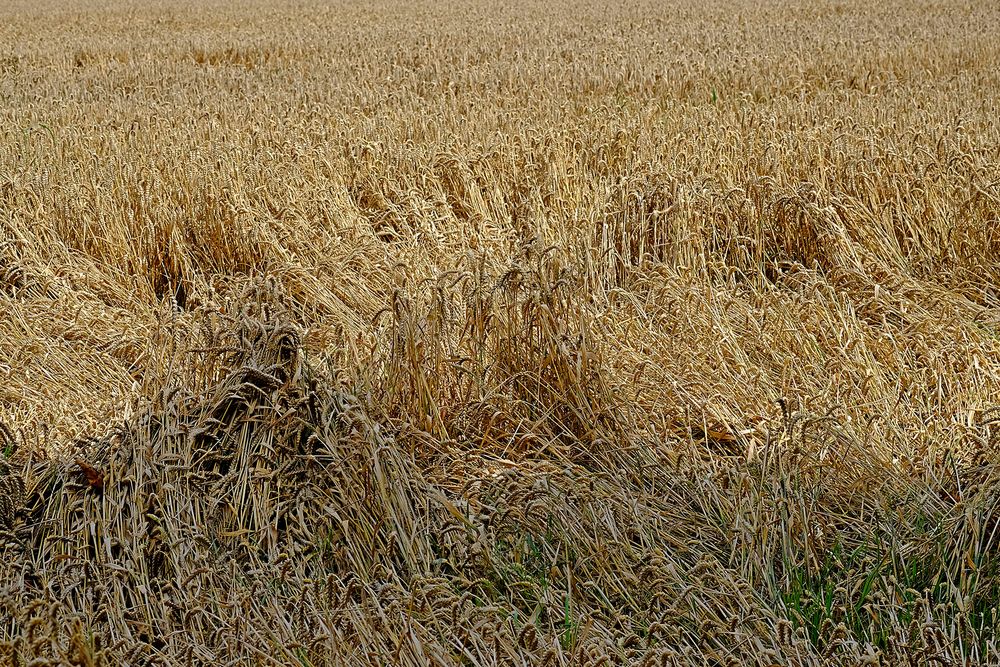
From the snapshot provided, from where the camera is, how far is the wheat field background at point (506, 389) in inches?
80.4

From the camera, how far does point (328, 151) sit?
542cm

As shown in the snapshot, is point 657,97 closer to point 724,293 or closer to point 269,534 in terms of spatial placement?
point 724,293

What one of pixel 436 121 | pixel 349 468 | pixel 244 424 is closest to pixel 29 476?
pixel 244 424

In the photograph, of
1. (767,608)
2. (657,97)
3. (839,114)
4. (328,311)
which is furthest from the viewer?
(657,97)

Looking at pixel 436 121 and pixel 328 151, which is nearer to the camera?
pixel 328 151

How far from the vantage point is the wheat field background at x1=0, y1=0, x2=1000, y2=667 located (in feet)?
6.70

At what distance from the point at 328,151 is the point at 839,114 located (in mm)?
3157

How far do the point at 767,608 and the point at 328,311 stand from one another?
2.35m

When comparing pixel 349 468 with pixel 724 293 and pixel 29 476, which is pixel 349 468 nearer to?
pixel 29 476

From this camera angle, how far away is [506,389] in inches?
118

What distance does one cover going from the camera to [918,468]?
258 centimetres

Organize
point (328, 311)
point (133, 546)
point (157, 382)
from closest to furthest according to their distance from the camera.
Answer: point (133, 546), point (157, 382), point (328, 311)

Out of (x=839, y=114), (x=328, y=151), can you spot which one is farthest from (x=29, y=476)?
(x=839, y=114)

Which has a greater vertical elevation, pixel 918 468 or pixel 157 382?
pixel 157 382
